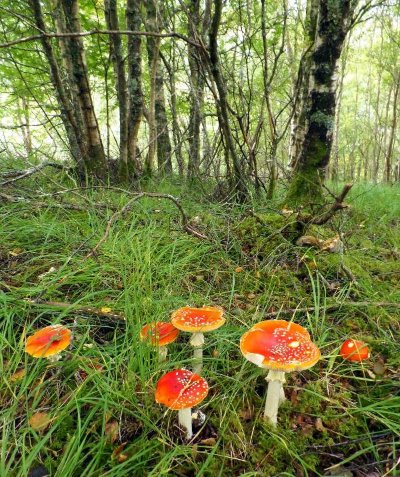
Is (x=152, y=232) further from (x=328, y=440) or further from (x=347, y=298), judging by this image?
(x=328, y=440)

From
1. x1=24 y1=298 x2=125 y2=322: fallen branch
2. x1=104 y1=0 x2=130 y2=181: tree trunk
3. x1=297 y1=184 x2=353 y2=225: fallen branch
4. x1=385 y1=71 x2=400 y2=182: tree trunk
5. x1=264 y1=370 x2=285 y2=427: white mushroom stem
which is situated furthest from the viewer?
x1=385 y1=71 x2=400 y2=182: tree trunk

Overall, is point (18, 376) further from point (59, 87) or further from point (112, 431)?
point (59, 87)

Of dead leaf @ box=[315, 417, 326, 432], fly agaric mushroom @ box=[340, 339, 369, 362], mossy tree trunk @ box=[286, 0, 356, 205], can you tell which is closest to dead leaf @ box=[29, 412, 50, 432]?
dead leaf @ box=[315, 417, 326, 432]

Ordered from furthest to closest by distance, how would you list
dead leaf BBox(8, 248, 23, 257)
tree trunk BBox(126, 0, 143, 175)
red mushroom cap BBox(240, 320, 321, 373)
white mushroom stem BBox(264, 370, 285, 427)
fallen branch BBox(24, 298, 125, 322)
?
tree trunk BBox(126, 0, 143, 175) → dead leaf BBox(8, 248, 23, 257) → fallen branch BBox(24, 298, 125, 322) → white mushroom stem BBox(264, 370, 285, 427) → red mushroom cap BBox(240, 320, 321, 373)

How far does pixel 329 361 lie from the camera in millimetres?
1833

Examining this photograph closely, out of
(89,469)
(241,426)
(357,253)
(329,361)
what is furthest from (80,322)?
(357,253)

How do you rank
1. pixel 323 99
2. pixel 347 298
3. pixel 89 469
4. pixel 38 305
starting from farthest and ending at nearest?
pixel 323 99 → pixel 347 298 → pixel 38 305 → pixel 89 469

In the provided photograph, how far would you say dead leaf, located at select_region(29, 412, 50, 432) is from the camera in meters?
1.47

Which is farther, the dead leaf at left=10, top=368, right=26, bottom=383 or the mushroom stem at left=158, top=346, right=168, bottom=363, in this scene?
the mushroom stem at left=158, top=346, right=168, bottom=363

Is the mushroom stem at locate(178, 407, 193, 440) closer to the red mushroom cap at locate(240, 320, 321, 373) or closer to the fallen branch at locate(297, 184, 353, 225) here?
the red mushroom cap at locate(240, 320, 321, 373)

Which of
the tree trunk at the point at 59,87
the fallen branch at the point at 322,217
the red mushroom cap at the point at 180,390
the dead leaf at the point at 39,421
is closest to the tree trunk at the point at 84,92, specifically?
the tree trunk at the point at 59,87

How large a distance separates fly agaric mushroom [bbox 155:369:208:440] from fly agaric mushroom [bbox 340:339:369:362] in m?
0.85

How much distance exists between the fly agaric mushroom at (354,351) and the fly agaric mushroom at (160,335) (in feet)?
3.17

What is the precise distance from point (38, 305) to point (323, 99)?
3.35 meters
